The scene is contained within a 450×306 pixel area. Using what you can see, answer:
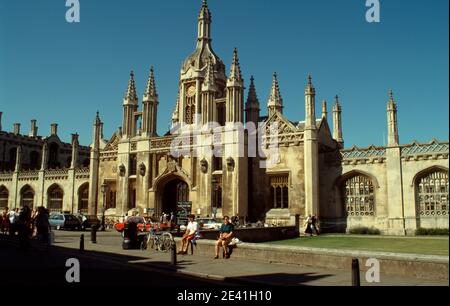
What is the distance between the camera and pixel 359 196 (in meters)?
32.7

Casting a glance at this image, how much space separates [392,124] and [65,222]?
26051 mm

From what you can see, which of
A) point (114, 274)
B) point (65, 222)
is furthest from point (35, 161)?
point (114, 274)

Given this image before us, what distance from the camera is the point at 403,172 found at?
30.4 meters

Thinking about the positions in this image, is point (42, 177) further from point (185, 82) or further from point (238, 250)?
point (238, 250)

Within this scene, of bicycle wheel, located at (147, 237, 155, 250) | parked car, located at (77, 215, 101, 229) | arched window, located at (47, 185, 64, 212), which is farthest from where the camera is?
arched window, located at (47, 185, 64, 212)

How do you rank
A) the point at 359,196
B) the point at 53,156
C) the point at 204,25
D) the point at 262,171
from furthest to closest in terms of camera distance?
the point at 53,156 → the point at 204,25 → the point at 262,171 → the point at 359,196

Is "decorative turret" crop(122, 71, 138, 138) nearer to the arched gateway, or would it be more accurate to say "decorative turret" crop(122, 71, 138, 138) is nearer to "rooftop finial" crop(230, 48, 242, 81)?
the arched gateway

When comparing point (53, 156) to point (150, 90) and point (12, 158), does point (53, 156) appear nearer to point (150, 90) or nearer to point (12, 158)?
point (12, 158)

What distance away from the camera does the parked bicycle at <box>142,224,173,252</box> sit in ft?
61.5

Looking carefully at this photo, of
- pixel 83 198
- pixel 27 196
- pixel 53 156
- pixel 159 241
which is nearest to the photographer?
pixel 159 241

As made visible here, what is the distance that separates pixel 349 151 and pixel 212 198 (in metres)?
10.8

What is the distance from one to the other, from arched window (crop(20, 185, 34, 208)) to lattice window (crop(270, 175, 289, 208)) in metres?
30.3

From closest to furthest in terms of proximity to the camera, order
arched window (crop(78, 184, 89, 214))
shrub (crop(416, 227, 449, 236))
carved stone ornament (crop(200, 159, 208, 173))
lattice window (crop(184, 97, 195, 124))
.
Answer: shrub (crop(416, 227, 449, 236)) → carved stone ornament (crop(200, 159, 208, 173)) → lattice window (crop(184, 97, 195, 124)) → arched window (crop(78, 184, 89, 214))

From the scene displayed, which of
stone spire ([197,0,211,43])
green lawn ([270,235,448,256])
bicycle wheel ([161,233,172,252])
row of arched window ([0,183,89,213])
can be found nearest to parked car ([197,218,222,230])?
green lawn ([270,235,448,256])
